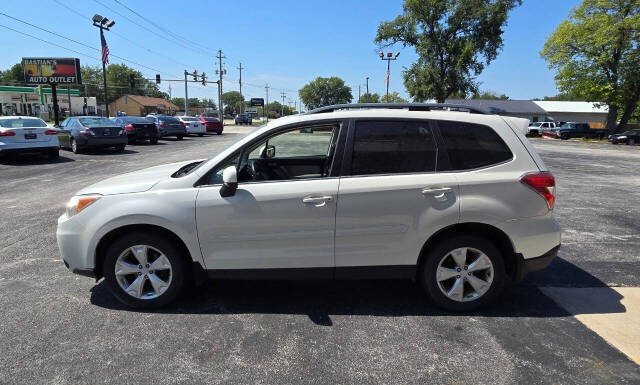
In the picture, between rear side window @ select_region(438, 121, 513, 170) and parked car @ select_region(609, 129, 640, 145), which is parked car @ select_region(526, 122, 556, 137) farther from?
rear side window @ select_region(438, 121, 513, 170)

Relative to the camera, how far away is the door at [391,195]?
10.9 ft

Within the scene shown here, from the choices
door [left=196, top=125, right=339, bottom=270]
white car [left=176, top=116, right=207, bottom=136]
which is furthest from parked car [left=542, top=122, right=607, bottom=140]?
door [left=196, top=125, right=339, bottom=270]

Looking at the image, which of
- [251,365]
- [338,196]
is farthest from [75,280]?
[338,196]

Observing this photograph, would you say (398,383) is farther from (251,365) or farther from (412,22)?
(412,22)

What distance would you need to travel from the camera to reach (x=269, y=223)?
334 centimetres

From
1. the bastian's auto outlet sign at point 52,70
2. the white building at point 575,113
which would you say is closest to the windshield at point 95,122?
the bastian's auto outlet sign at point 52,70

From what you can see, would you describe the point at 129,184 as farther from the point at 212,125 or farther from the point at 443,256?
the point at 212,125

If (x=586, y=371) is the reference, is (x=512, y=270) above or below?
above

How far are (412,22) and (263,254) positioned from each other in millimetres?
42864

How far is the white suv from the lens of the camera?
3330mm

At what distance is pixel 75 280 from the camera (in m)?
4.17

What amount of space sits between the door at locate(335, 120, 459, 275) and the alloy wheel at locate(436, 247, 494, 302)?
290 mm

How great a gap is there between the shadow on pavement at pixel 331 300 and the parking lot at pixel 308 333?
0.06 feet

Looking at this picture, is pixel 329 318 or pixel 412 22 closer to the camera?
pixel 329 318
